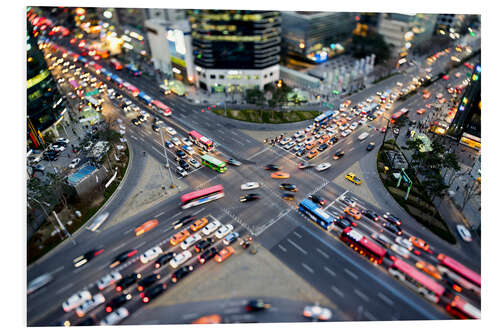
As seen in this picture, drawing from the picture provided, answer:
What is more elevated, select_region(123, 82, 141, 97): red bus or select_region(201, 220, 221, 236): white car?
select_region(123, 82, 141, 97): red bus

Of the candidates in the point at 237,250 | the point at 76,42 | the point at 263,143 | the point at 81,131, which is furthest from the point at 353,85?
the point at 76,42

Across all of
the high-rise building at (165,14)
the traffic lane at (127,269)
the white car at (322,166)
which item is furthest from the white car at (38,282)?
the high-rise building at (165,14)

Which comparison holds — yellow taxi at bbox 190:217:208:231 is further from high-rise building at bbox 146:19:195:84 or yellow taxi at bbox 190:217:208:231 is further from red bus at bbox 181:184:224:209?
high-rise building at bbox 146:19:195:84

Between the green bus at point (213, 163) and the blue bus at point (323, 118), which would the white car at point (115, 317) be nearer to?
the green bus at point (213, 163)

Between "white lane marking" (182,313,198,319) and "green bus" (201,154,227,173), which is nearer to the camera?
"white lane marking" (182,313,198,319)

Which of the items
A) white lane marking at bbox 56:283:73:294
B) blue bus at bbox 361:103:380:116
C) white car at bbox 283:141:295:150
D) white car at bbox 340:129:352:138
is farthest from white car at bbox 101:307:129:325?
blue bus at bbox 361:103:380:116
